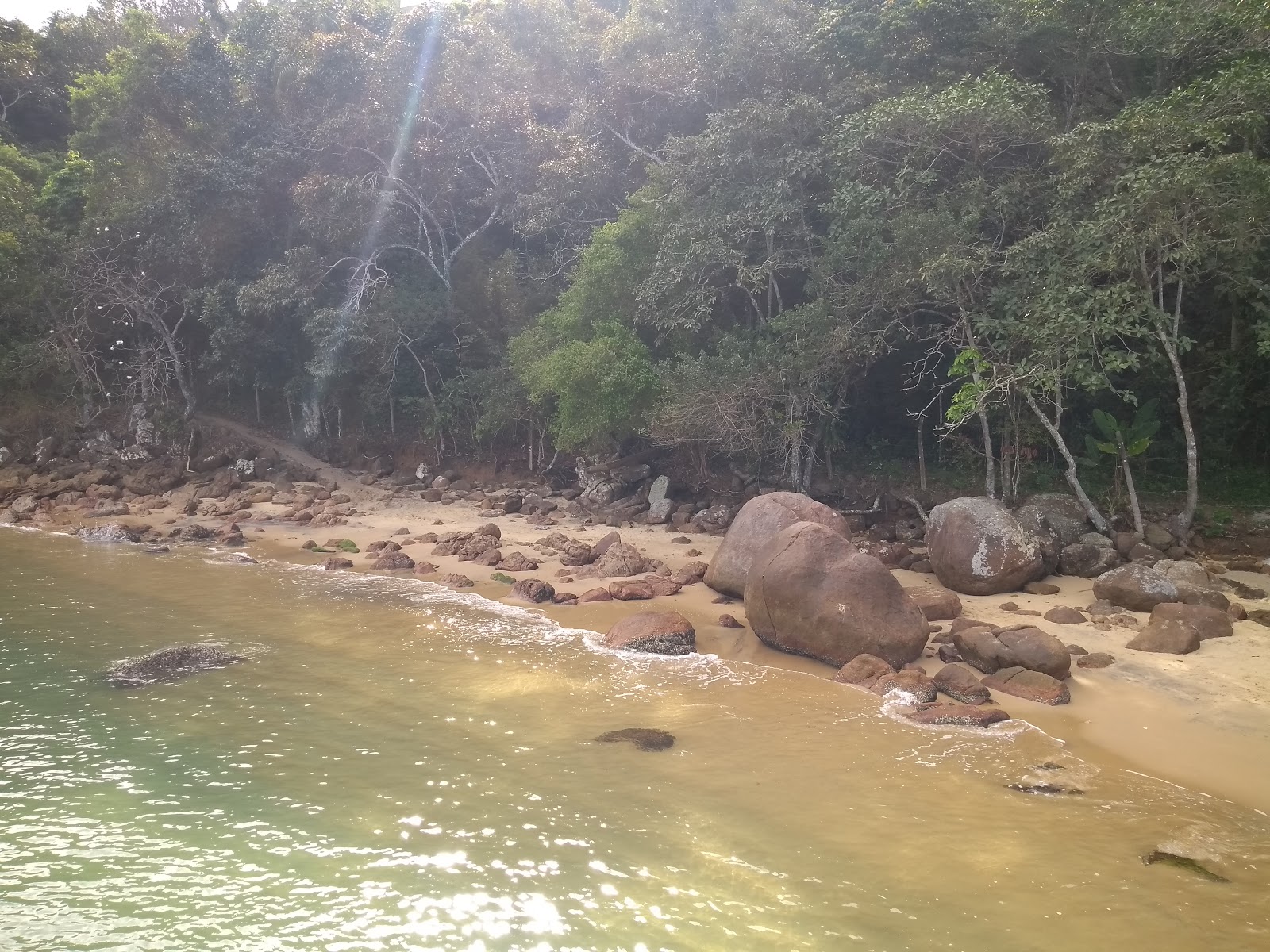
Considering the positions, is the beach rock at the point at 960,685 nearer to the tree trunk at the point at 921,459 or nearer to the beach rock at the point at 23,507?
the tree trunk at the point at 921,459

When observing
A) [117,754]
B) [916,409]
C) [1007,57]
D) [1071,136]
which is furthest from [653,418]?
[117,754]

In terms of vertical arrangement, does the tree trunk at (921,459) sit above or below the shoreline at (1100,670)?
above

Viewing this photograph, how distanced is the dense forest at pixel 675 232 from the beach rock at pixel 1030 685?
533 cm


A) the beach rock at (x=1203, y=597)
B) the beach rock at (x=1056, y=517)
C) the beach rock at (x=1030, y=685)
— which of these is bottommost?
the beach rock at (x=1030, y=685)

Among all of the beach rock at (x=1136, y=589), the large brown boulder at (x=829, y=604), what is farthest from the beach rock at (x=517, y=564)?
the beach rock at (x=1136, y=589)

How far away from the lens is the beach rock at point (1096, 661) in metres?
9.13

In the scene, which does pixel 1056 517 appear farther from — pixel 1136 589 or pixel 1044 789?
pixel 1044 789

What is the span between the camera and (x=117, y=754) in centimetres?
745

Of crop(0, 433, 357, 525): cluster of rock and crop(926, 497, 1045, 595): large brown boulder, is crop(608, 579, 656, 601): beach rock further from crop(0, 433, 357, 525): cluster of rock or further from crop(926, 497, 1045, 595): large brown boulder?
crop(0, 433, 357, 525): cluster of rock

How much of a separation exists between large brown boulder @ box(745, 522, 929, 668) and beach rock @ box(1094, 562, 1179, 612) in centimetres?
304

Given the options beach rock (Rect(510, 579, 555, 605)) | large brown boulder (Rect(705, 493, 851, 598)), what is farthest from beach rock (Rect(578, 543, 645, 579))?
large brown boulder (Rect(705, 493, 851, 598))

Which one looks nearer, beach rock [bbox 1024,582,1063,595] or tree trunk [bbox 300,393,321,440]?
beach rock [bbox 1024,582,1063,595]

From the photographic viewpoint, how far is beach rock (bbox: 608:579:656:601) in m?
12.6

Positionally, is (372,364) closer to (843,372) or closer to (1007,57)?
(843,372)
